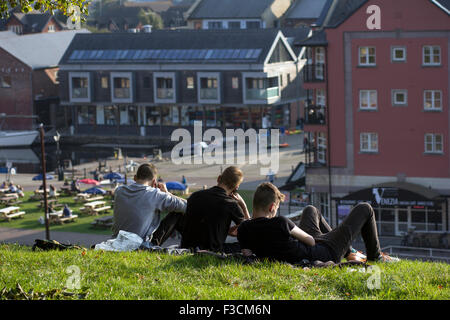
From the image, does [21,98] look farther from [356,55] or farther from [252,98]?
[356,55]

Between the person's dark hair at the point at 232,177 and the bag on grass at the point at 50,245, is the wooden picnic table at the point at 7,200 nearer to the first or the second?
the bag on grass at the point at 50,245

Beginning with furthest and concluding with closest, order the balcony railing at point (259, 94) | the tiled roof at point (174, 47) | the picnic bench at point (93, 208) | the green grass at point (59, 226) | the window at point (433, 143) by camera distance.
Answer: the tiled roof at point (174, 47)
the balcony railing at point (259, 94)
the picnic bench at point (93, 208)
the green grass at point (59, 226)
the window at point (433, 143)

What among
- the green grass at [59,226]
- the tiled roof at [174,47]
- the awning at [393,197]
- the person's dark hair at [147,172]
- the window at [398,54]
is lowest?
the green grass at [59,226]

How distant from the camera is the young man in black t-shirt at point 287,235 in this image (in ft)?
37.0

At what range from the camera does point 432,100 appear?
4394cm

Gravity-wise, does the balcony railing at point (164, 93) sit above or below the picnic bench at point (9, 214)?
A: above

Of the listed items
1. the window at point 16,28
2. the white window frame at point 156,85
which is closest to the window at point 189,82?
the white window frame at point 156,85

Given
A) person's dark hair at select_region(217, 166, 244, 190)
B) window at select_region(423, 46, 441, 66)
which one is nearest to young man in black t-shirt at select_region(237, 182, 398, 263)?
person's dark hair at select_region(217, 166, 244, 190)

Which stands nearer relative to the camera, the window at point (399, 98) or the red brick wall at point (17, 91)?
the window at point (399, 98)

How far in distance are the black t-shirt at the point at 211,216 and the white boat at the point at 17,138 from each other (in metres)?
79.7

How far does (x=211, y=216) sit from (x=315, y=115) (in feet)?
113

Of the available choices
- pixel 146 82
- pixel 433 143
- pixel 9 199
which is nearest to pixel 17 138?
pixel 146 82

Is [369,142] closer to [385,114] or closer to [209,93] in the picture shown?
[385,114]
